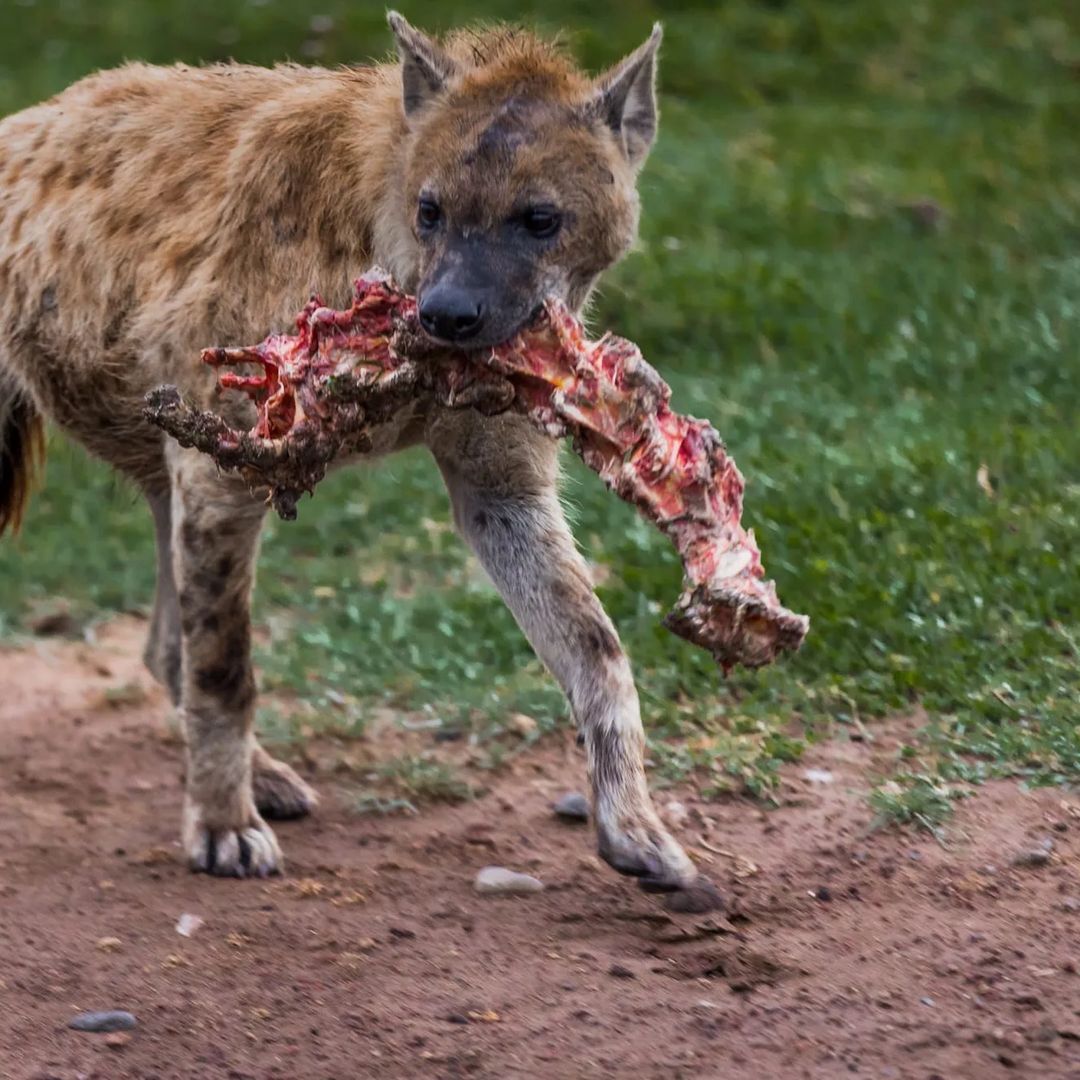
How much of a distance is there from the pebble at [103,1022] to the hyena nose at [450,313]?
126cm

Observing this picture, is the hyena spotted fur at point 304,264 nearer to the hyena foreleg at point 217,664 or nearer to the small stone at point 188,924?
the hyena foreleg at point 217,664

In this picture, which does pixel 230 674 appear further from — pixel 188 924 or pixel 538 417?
pixel 538 417

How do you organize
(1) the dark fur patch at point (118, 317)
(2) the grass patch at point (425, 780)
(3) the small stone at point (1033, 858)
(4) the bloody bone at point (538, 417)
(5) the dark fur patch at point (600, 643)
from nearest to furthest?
1. (4) the bloody bone at point (538, 417)
2. (3) the small stone at point (1033, 858)
3. (5) the dark fur patch at point (600, 643)
4. (1) the dark fur patch at point (118, 317)
5. (2) the grass patch at point (425, 780)

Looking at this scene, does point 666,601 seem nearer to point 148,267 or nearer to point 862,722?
point 862,722

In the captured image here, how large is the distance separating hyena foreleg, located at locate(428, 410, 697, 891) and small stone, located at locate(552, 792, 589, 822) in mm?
408

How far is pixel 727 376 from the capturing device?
6656mm

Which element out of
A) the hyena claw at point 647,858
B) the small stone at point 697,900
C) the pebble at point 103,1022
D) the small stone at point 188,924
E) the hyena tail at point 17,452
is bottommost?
the pebble at point 103,1022

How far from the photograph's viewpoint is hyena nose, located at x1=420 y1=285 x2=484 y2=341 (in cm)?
334

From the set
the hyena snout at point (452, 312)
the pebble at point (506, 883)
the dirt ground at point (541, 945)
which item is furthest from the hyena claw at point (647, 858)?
the hyena snout at point (452, 312)

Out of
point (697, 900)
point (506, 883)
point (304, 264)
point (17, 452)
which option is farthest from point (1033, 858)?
point (17, 452)

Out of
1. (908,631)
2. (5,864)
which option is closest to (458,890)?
(5,864)

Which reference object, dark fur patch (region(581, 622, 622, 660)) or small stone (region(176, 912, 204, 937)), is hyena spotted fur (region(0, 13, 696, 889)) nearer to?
dark fur patch (region(581, 622, 622, 660))

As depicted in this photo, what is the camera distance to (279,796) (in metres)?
4.36

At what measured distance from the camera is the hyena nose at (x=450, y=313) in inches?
132
